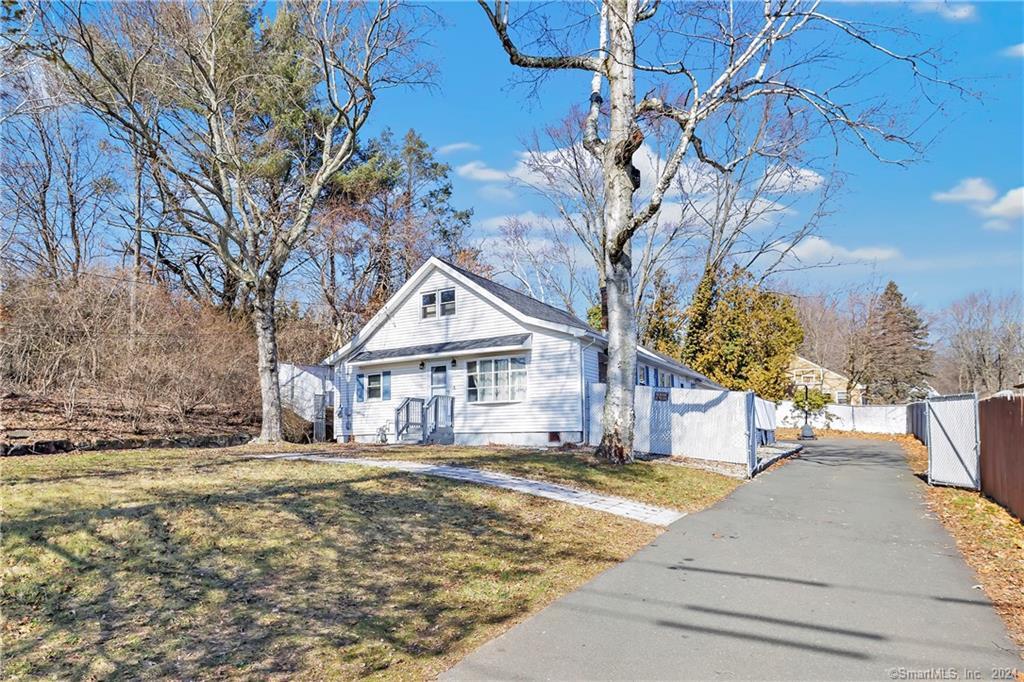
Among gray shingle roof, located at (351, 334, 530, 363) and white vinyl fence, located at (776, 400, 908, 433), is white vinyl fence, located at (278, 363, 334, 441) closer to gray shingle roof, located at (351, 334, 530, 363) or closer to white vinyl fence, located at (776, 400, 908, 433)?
gray shingle roof, located at (351, 334, 530, 363)

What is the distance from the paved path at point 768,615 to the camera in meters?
4.25

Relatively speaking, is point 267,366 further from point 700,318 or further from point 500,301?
point 700,318

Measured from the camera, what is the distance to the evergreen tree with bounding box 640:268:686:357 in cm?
2802

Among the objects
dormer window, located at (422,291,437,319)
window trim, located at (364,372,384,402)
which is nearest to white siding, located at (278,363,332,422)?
window trim, located at (364,372,384,402)

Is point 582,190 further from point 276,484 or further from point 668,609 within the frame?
point 668,609

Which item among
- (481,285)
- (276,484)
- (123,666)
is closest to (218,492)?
(276,484)

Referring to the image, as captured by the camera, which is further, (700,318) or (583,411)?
(700,318)

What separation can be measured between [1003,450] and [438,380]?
14.8 m

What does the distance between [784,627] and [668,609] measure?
2.93ft

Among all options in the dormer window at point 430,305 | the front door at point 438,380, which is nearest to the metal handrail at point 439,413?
the front door at point 438,380

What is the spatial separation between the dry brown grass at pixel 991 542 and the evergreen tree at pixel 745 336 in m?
11.9

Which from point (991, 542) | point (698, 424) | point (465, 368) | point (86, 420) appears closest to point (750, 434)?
point (698, 424)

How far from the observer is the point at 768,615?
524 centimetres

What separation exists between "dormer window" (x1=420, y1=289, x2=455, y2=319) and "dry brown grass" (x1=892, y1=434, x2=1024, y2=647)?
13.8 meters
